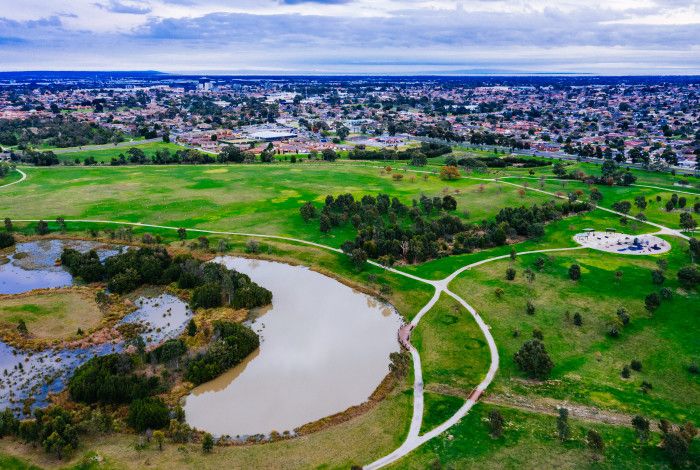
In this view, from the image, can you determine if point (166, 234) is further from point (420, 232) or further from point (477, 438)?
point (477, 438)

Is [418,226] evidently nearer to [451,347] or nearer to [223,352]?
[451,347]

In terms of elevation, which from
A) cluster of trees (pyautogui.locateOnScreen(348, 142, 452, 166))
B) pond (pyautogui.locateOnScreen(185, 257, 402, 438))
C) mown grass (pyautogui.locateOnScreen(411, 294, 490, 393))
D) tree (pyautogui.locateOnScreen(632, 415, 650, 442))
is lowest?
pond (pyautogui.locateOnScreen(185, 257, 402, 438))

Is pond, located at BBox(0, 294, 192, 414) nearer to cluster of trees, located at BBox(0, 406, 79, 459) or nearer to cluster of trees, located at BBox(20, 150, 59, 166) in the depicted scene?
cluster of trees, located at BBox(0, 406, 79, 459)

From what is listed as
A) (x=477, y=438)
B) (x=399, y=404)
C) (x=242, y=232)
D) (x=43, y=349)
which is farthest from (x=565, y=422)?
(x=242, y=232)

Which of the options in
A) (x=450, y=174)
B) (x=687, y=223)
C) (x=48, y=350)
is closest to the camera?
(x=48, y=350)

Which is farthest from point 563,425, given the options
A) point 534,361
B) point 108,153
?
point 108,153

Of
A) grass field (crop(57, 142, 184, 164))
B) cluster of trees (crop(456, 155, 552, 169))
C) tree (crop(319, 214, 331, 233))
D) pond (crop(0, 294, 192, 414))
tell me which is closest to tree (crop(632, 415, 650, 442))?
pond (crop(0, 294, 192, 414))
